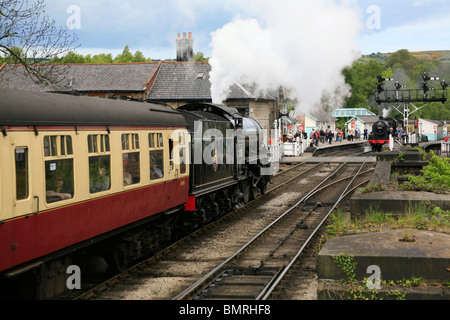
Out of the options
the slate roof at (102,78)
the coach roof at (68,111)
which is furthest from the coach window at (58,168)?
the slate roof at (102,78)

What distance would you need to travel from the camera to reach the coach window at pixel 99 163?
837 centimetres

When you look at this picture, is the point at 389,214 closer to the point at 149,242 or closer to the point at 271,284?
the point at 271,284

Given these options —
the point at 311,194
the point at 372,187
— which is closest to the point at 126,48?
the point at 311,194

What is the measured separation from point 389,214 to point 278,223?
5.87m

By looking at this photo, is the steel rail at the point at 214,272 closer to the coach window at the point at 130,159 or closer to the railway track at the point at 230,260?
the railway track at the point at 230,260

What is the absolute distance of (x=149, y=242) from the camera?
11.5 meters

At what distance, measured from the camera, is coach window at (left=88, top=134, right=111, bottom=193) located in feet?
27.5

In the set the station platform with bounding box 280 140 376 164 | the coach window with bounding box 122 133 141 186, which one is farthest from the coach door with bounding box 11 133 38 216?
the station platform with bounding box 280 140 376 164

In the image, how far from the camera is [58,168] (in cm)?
748

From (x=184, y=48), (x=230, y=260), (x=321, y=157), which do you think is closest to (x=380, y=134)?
(x=321, y=157)

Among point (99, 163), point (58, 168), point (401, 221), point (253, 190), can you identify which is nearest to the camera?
point (58, 168)

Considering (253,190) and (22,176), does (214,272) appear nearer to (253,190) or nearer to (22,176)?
(22,176)

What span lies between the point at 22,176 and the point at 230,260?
543 centimetres

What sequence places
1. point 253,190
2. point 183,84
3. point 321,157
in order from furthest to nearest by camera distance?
1. point 183,84
2. point 321,157
3. point 253,190
